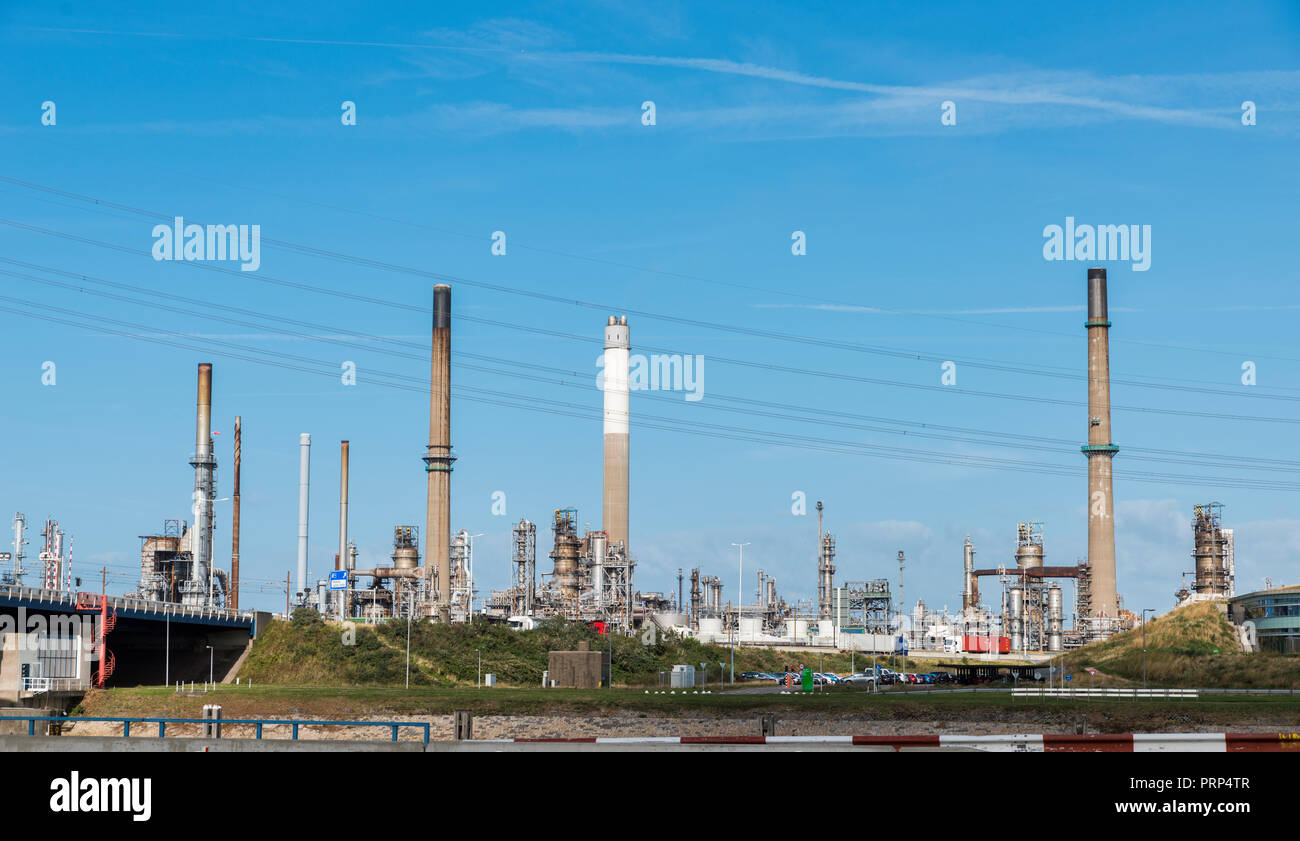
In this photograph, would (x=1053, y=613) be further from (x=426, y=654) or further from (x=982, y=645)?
(x=426, y=654)

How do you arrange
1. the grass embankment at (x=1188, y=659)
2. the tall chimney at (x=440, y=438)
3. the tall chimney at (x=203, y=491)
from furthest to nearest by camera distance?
the tall chimney at (x=440, y=438) < the tall chimney at (x=203, y=491) < the grass embankment at (x=1188, y=659)

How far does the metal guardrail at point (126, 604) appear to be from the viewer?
8669cm

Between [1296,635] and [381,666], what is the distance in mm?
80118

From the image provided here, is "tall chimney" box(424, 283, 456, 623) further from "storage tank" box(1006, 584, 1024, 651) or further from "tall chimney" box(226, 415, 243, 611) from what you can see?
"storage tank" box(1006, 584, 1024, 651)

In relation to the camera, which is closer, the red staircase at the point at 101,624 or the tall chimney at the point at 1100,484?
the red staircase at the point at 101,624

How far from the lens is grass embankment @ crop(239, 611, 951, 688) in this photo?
10000 cm

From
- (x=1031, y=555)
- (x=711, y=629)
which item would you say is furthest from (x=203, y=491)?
(x=1031, y=555)

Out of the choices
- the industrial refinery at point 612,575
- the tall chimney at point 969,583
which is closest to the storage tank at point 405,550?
the industrial refinery at point 612,575

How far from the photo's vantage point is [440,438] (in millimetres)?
136875

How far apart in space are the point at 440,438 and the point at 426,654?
3532 centimetres

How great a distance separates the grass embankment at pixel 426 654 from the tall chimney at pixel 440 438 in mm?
18355

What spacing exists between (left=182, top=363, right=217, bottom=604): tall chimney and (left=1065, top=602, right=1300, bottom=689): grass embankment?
7945 centimetres

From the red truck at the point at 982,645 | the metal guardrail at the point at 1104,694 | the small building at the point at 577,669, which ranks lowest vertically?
the red truck at the point at 982,645

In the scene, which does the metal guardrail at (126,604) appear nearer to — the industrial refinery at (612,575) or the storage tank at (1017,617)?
the industrial refinery at (612,575)
